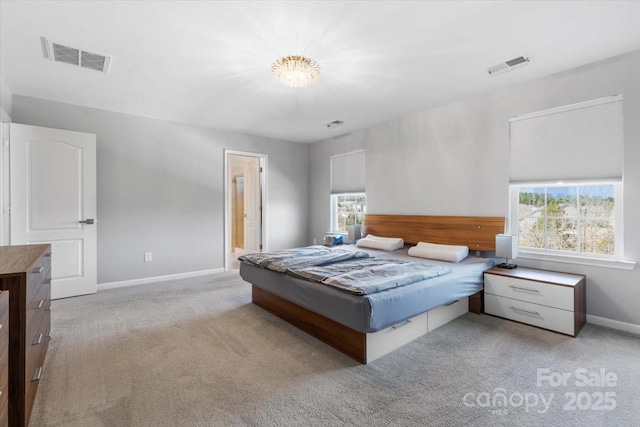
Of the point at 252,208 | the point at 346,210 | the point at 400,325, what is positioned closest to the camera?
the point at 400,325

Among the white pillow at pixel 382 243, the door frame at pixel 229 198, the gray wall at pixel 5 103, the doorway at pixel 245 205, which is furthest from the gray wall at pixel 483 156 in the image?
the gray wall at pixel 5 103

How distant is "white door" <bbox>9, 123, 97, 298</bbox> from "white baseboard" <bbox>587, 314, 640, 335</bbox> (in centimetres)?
561

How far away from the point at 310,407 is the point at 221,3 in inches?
102

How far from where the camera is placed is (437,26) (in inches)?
88.7

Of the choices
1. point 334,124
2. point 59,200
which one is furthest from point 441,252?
point 59,200

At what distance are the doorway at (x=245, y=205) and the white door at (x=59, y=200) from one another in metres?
1.92

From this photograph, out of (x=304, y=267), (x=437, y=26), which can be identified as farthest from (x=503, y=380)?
(x=437, y=26)

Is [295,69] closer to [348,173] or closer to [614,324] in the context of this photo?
[348,173]

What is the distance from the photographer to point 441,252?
135 inches

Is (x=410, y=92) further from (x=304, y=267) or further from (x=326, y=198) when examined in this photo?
(x=326, y=198)

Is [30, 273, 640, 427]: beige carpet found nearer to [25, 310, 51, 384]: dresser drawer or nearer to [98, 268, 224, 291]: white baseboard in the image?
[25, 310, 51, 384]: dresser drawer

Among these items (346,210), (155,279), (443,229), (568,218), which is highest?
(346,210)

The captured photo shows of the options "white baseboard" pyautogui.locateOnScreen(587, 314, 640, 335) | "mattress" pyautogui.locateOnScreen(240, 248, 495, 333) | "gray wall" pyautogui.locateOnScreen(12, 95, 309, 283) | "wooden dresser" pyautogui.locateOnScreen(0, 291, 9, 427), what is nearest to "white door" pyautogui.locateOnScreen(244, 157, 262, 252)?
"gray wall" pyautogui.locateOnScreen(12, 95, 309, 283)

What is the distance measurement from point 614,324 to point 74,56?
5.45m
